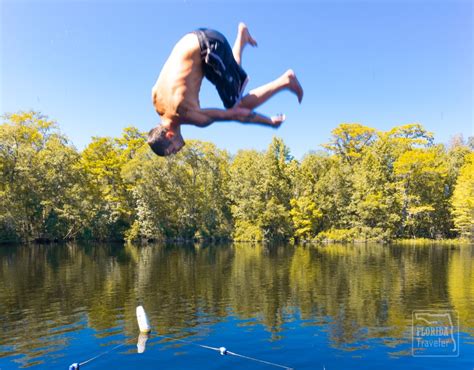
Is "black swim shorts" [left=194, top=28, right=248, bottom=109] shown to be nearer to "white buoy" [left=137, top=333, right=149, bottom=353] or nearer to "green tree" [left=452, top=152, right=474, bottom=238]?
"white buoy" [left=137, top=333, right=149, bottom=353]

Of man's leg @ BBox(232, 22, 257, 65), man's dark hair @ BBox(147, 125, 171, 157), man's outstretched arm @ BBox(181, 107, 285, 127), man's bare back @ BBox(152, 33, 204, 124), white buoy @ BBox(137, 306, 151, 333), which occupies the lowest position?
white buoy @ BBox(137, 306, 151, 333)

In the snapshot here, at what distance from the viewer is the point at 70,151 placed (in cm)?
5166

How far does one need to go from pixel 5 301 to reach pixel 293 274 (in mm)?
17676

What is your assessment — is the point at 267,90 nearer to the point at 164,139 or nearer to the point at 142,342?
the point at 164,139

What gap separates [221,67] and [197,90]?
215 mm

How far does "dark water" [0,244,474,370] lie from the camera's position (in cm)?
1500

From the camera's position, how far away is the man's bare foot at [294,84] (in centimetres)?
277

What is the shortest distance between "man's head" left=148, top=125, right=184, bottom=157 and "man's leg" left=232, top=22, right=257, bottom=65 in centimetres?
81

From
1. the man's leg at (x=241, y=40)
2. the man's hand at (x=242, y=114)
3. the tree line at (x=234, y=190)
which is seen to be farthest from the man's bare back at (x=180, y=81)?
the tree line at (x=234, y=190)

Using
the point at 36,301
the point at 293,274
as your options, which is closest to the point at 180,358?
the point at 36,301

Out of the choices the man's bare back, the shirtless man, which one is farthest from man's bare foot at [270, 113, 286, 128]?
the man's bare back

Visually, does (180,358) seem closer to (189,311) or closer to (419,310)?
→ (189,311)

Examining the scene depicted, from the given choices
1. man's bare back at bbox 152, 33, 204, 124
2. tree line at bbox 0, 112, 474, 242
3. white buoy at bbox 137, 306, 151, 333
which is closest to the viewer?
man's bare back at bbox 152, 33, 204, 124

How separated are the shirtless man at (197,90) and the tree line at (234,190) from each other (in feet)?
155
